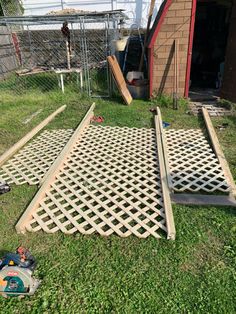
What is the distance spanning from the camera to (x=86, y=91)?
8.47 m

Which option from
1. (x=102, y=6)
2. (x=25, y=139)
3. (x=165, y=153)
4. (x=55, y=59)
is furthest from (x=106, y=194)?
(x=102, y=6)

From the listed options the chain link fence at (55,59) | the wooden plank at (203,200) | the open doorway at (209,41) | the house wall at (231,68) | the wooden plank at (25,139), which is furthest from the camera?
the open doorway at (209,41)

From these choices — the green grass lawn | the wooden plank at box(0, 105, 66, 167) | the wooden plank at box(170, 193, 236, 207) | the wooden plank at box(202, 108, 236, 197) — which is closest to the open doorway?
the wooden plank at box(202, 108, 236, 197)

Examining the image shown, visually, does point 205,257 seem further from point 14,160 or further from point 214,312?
point 14,160

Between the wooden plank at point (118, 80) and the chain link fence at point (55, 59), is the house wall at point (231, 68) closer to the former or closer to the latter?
the wooden plank at point (118, 80)

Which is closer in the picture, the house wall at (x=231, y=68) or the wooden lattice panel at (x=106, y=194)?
the wooden lattice panel at (x=106, y=194)

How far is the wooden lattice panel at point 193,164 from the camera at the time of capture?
12.6 ft

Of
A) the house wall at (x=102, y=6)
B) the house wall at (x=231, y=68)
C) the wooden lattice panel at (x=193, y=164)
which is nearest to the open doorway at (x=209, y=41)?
the house wall at (x=231, y=68)

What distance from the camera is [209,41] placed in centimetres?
1015

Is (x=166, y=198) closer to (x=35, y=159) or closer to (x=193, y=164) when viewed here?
(x=193, y=164)

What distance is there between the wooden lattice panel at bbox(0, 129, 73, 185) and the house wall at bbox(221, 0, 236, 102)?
437cm

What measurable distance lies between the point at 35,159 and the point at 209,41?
340 inches

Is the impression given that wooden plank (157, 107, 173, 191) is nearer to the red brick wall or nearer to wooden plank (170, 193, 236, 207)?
wooden plank (170, 193, 236, 207)

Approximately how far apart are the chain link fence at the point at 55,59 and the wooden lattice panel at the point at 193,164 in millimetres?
3632
